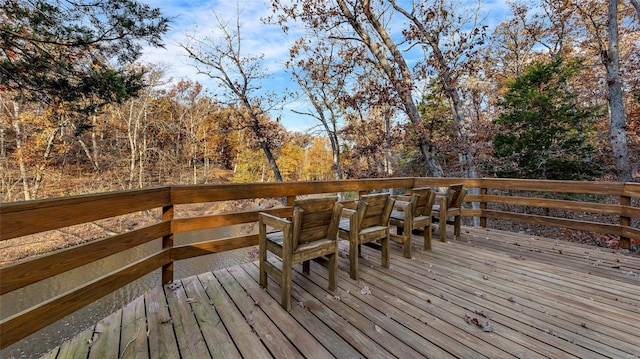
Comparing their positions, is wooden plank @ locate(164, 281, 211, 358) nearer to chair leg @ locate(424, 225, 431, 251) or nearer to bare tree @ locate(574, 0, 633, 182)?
chair leg @ locate(424, 225, 431, 251)

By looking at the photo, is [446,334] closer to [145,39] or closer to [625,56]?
[145,39]

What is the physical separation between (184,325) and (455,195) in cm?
372

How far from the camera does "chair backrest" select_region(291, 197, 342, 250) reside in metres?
2.19

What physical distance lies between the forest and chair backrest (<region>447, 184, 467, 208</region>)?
12.2ft

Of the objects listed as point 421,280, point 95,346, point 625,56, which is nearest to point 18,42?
point 95,346

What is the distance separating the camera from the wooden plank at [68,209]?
1410 mm

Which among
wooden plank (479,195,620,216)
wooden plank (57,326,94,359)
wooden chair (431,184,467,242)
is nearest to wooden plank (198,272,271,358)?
wooden plank (57,326,94,359)

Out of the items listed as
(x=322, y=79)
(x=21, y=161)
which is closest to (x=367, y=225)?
(x=322, y=79)

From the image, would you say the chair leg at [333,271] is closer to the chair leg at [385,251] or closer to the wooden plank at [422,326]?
the wooden plank at [422,326]

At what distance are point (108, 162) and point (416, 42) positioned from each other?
15342 millimetres

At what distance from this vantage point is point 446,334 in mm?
1835

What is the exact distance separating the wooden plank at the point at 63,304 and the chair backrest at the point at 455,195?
368 cm

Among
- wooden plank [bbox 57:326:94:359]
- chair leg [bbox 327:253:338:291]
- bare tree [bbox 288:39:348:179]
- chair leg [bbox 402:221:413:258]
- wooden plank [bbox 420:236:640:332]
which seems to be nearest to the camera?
wooden plank [bbox 57:326:94:359]

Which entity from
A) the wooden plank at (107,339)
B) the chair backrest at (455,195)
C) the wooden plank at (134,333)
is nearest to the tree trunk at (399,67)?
the chair backrest at (455,195)
